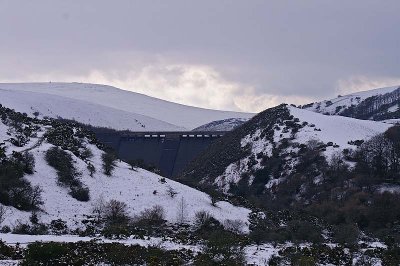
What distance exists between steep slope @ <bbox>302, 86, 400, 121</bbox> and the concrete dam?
162 feet

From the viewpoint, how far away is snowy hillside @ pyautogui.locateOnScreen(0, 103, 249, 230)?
42.6m

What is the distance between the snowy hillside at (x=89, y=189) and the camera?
42.6 meters

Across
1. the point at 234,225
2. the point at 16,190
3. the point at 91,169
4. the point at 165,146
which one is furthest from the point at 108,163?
the point at 165,146

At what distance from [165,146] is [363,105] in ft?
256

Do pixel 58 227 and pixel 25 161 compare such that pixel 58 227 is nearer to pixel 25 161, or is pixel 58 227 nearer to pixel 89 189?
pixel 89 189

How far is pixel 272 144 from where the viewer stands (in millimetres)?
87688

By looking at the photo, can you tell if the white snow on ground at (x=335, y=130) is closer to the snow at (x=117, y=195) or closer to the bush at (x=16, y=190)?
the snow at (x=117, y=195)

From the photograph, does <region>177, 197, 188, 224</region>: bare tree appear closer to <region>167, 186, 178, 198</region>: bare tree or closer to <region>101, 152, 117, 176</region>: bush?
<region>167, 186, 178, 198</region>: bare tree

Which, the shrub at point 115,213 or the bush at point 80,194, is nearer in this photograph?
the shrub at point 115,213

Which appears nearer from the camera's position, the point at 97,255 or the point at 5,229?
the point at 97,255

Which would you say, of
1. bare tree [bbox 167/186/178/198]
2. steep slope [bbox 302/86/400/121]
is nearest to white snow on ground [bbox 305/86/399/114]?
steep slope [bbox 302/86/400/121]

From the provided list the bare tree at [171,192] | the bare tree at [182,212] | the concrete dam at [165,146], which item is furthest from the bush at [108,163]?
the concrete dam at [165,146]

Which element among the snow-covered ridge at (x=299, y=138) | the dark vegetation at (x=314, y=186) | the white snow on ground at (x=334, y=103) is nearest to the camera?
the dark vegetation at (x=314, y=186)

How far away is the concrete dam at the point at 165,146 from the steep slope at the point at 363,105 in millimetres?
49415
